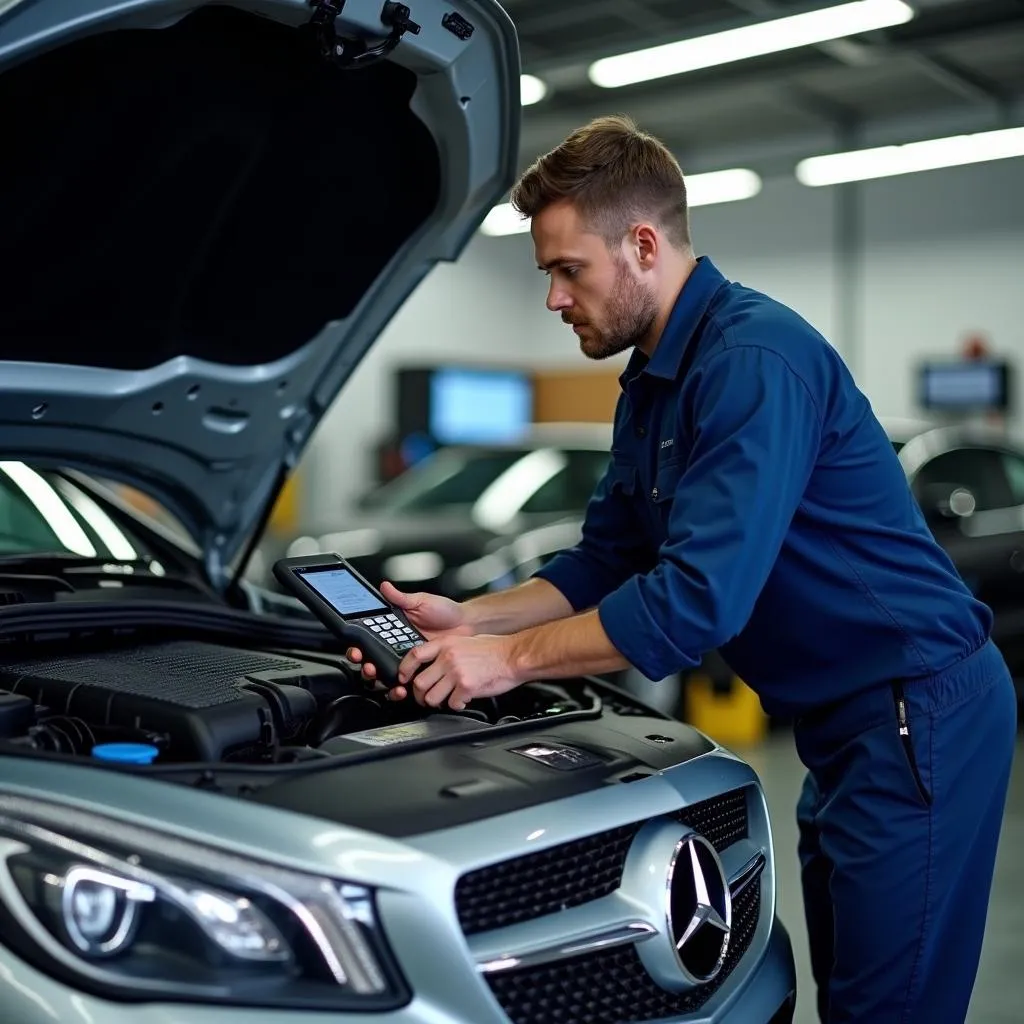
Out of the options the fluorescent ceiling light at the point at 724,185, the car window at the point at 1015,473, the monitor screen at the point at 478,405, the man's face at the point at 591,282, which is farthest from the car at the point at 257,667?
the monitor screen at the point at 478,405

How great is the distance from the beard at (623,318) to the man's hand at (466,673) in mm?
447

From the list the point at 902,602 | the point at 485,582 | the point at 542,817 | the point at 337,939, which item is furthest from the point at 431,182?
the point at 485,582

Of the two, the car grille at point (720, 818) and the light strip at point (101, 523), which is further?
the light strip at point (101, 523)

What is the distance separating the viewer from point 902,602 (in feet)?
5.52

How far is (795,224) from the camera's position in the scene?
1145 centimetres

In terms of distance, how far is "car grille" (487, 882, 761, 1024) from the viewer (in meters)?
1.28

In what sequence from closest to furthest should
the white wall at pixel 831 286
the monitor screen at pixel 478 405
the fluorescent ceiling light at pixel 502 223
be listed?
the white wall at pixel 831 286, the fluorescent ceiling light at pixel 502 223, the monitor screen at pixel 478 405

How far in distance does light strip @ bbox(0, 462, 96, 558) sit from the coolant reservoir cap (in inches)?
33.1

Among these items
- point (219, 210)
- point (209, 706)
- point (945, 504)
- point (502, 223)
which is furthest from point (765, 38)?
point (209, 706)

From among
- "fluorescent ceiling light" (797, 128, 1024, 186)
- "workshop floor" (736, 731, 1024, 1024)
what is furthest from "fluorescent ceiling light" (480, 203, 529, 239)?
"workshop floor" (736, 731, 1024, 1024)

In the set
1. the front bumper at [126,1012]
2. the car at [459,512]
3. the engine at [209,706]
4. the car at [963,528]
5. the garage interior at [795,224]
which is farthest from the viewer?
the garage interior at [795,224]

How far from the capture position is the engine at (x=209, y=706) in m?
1.55

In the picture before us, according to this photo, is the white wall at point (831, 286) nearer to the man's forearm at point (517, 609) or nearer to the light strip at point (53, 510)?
the light strip at point (53, 510)

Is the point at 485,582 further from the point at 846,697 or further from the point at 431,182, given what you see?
the point at 846,697
